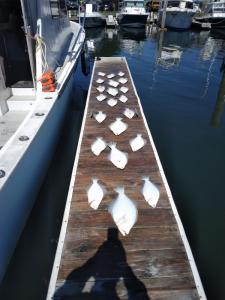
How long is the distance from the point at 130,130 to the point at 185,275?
429 centimetres

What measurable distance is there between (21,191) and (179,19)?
106 ft

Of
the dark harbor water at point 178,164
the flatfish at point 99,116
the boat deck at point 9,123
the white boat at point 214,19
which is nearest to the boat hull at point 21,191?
the dark harbor water at point 178,164

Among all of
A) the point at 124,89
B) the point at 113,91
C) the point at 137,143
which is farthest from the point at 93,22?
the point at 137,143

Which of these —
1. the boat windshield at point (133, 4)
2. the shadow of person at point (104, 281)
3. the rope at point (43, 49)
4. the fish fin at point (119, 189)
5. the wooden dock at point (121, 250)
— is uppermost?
the boat windshield at point (133, 4)

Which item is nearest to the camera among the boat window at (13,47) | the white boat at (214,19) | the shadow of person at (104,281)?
the shadow of person at (104,281)

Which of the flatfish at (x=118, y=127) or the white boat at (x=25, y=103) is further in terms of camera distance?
the flatfish at (x=118, y=127)

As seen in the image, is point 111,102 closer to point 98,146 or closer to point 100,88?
point 100,88

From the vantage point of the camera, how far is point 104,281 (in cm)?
345

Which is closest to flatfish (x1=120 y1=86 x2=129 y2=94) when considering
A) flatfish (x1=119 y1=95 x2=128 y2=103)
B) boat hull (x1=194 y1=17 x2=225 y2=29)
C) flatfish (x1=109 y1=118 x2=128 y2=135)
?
flatfish (x1=119 y1=95 x2=128 y2=103)

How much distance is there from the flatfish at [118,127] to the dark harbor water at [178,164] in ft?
5.74

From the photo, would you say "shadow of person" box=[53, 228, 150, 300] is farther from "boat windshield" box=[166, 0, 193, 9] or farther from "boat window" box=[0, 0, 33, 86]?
"boat windshield" box=[166, 0, 193, 9]

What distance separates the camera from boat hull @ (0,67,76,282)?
3883 mm

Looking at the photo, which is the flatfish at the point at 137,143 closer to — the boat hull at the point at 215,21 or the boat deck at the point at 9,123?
the boat deck at the point at 9,123

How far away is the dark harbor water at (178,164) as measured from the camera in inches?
183
